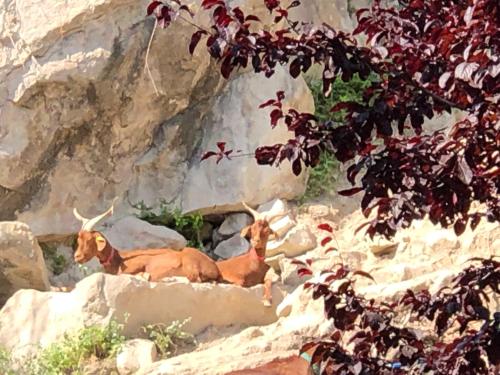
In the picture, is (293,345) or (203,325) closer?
(293,345)

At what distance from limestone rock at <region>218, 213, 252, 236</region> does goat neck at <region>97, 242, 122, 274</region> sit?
1.71 m

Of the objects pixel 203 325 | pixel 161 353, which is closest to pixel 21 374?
pixel 161 353

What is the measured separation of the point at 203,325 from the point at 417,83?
479cm

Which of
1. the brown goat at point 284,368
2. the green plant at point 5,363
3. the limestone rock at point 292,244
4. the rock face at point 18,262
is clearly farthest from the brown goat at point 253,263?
the brown goat at point 284,368

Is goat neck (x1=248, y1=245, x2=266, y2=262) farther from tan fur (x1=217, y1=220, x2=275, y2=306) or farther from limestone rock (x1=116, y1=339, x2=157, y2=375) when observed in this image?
limestone rock (x1=116, y1=339, x2=157, y2=375)

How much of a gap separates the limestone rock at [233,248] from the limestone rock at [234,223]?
0.09 m

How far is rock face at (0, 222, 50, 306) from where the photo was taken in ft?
25.7

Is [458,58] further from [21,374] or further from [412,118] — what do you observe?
[21,374]

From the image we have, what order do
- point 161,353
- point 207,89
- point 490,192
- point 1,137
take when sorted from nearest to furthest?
point 490,192 < point 161,353 < point 1,137 < point 207,89

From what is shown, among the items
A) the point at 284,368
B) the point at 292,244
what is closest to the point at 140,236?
the point at 292,244

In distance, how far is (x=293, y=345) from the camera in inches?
239

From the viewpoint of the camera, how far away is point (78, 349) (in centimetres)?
664

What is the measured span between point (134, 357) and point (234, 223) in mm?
3501

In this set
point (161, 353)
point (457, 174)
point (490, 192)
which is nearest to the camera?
point (457, 174)
